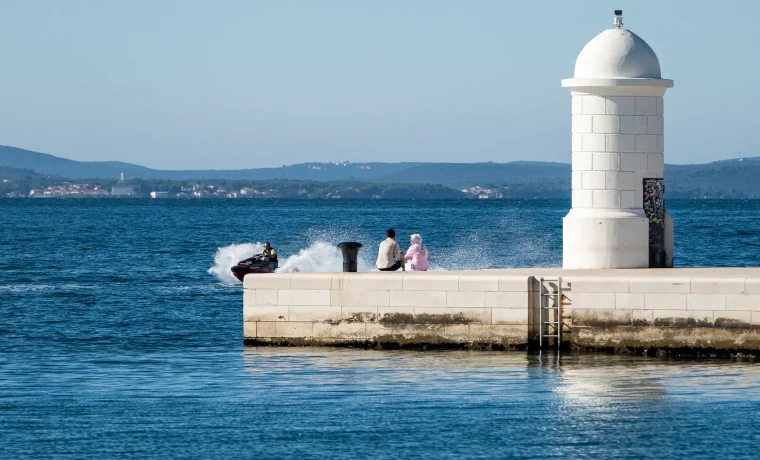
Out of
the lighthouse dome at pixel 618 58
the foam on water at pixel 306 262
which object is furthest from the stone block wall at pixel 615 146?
the foam on water at pixel 306 262

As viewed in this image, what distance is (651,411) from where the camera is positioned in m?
18.8

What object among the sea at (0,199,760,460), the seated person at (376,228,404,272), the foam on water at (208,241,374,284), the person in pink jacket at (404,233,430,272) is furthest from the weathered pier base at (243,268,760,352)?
the foam on water at (208,241,374,284)

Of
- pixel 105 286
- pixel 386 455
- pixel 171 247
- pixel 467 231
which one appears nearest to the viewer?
pixel 386 455

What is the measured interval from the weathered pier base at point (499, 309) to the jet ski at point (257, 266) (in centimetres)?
1595

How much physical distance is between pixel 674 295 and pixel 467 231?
271ft

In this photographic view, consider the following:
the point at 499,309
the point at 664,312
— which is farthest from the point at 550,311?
the point at 664,312

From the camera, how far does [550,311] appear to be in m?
23.1

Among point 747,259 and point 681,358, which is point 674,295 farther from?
point 747,259

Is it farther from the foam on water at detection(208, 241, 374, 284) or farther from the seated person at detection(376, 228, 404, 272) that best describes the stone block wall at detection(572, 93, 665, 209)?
the foam on water at detection(208, 241, 374, 284)

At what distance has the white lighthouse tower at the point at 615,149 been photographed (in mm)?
25641

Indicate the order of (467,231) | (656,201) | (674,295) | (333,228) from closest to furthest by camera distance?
1. (674,295)
2. (656,201)
3. (467,231)
4. (333,228)

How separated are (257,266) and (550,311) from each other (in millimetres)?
18996

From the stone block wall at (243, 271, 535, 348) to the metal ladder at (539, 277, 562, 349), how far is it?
22 cm

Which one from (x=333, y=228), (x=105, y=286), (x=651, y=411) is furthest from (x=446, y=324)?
(x=333, y=228)
